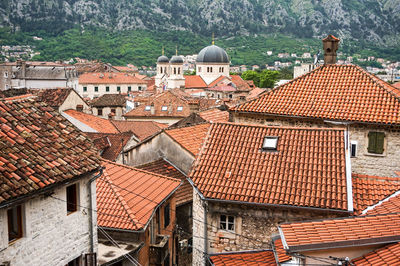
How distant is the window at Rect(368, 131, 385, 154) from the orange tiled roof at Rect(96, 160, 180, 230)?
26.5ft

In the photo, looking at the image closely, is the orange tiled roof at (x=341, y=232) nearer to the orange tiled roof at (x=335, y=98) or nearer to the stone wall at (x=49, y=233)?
the stone wall at (x=49, y=233)

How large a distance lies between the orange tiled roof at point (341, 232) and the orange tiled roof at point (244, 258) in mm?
2695

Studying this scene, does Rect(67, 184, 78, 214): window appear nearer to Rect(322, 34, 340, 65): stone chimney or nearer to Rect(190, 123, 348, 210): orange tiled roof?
Rect(190, 123, 348, 210): orange tiled roof

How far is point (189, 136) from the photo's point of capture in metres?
21.5

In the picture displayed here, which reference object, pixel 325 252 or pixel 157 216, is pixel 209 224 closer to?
pixel 157 216

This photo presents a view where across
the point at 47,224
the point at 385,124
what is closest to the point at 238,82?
the point at 385,124

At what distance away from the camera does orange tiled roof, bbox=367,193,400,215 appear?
40.0 feet

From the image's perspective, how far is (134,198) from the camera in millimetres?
15109

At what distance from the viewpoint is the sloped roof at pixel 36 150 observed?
8.96 metres

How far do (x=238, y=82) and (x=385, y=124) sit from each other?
290 ft

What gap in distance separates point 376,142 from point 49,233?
13443 mm

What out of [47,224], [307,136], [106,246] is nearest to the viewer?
[47,224]

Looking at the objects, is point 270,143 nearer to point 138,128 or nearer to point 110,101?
point 138,128

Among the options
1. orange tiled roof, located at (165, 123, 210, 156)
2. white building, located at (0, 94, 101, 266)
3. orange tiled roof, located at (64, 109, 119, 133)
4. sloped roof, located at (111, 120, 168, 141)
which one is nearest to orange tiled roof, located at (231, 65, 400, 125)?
orange tiled roof, located at (165, 123, 210, 156)
